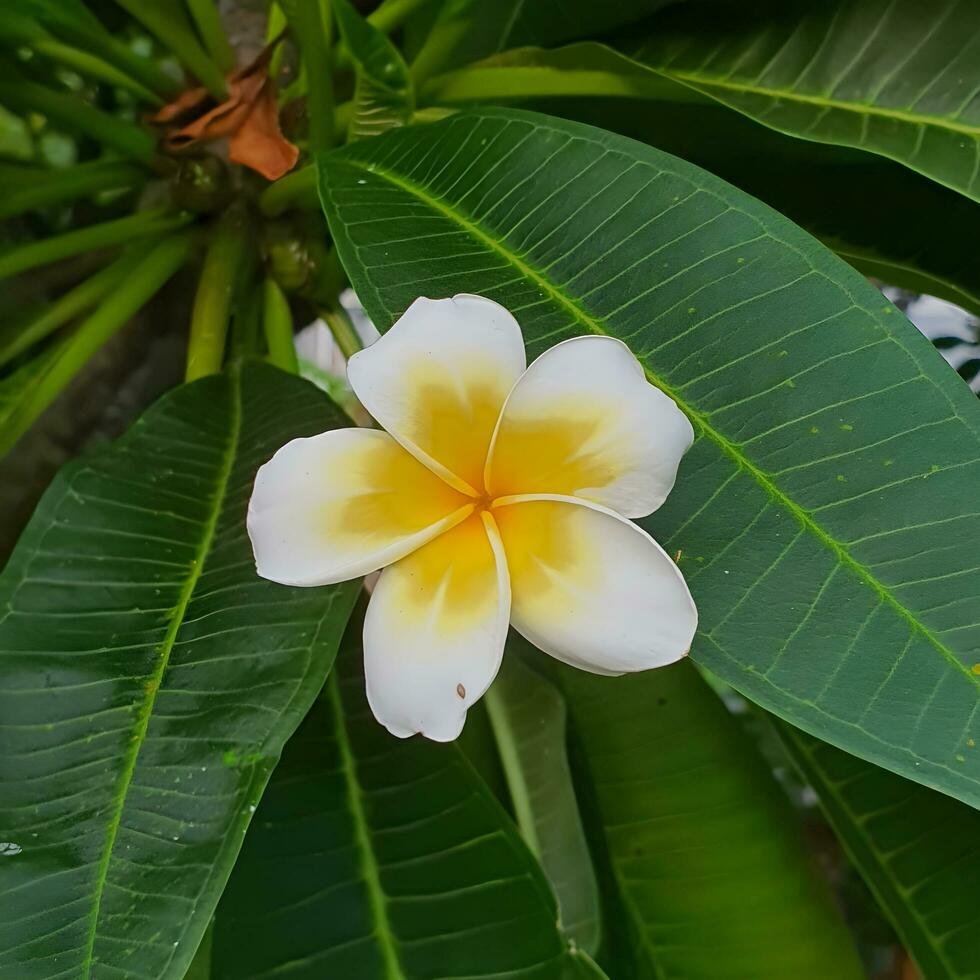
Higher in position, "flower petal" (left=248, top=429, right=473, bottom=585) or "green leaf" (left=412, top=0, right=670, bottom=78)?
"green leaf" (left=412, top=0, right=670, bottom=78)

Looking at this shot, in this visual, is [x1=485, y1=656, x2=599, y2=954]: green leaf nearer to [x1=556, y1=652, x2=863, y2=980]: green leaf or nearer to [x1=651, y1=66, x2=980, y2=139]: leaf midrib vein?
[x1=556, y1=652, x2=863, y2=980]: green leaf

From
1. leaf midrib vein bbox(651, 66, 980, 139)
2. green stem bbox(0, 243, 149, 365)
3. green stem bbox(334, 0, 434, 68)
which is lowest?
leaf midrib vein bbox(651, 66, 980, 139)

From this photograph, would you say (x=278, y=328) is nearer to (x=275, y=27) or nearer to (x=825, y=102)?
(x=275, y=27)

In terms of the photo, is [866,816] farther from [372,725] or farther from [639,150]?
[639,150]

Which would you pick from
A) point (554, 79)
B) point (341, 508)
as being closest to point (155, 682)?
point (341, 508)

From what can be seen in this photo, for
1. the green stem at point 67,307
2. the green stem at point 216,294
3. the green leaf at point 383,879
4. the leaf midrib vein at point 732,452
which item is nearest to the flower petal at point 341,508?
the leaf midrib vein at point 732,452

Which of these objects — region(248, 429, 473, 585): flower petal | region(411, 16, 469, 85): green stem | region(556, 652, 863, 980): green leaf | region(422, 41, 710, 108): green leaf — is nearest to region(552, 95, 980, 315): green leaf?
region(422, 41, 710, 108): green leaf
